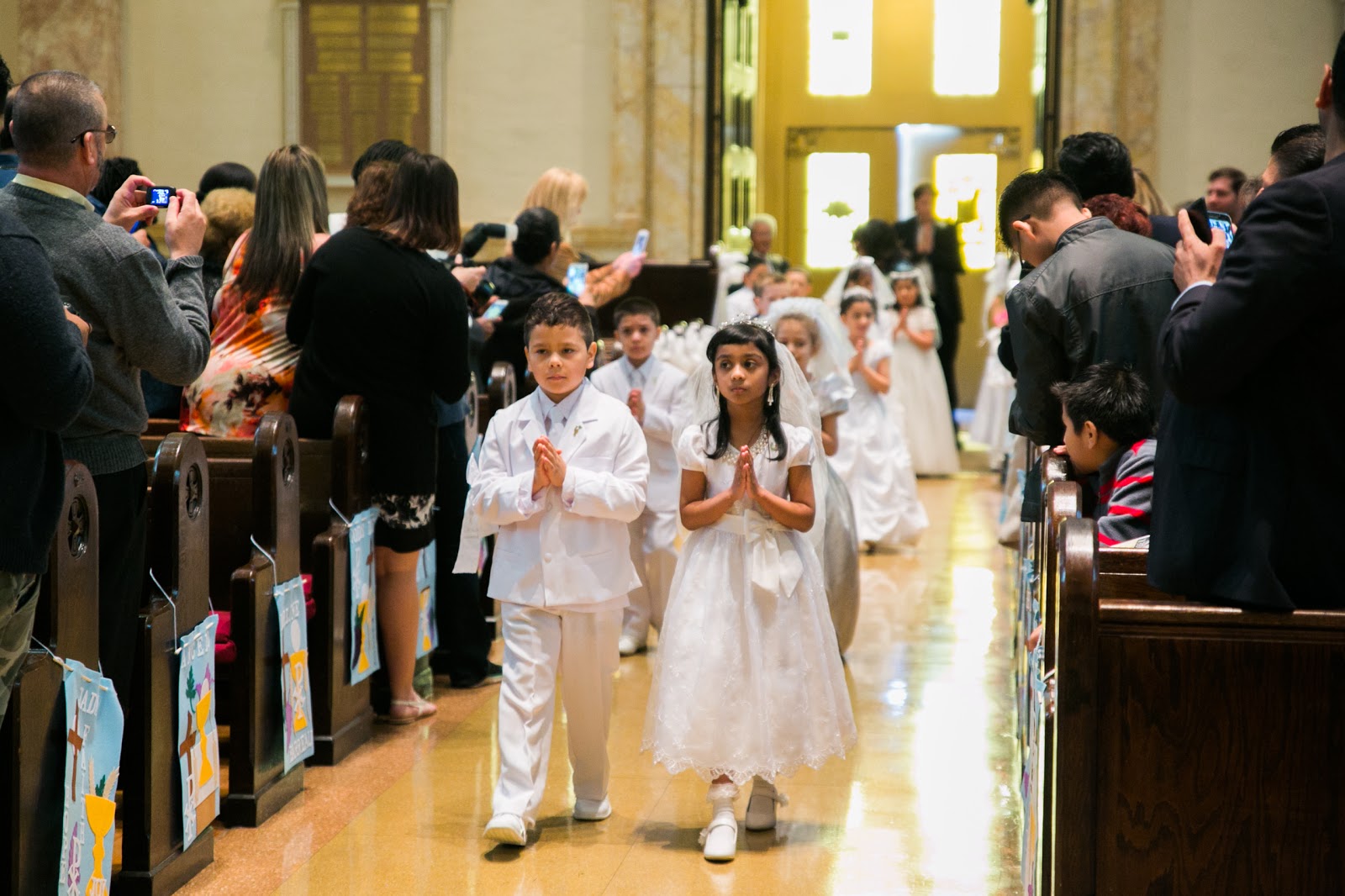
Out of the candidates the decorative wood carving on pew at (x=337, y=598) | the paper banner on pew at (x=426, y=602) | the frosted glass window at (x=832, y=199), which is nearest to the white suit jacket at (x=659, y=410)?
the paper banner on pew at (x=426, y=602)

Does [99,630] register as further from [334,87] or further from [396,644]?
[334,87]

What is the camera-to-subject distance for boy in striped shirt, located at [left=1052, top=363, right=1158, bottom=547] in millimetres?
4094

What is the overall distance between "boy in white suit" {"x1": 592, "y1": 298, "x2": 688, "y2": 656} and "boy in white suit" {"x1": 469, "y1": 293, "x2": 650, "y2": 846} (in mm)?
2120

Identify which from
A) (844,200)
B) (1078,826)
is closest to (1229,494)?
(1078,826)

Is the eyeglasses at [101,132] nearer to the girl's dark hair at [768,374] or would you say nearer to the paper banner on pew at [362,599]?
the girl's dark hair at [768,374]

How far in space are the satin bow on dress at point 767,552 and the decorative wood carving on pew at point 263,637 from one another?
4.42ft

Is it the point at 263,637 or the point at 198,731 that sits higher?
the point at 263,637

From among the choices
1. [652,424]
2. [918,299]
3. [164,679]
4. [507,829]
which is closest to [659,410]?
[652,424]

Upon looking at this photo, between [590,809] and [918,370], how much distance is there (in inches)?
360

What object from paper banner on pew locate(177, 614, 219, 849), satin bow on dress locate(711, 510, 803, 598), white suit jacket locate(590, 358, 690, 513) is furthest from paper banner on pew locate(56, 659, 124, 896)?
white suit jacket locate(590, 358, 690, 513)

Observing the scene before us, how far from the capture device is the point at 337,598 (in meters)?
5.44

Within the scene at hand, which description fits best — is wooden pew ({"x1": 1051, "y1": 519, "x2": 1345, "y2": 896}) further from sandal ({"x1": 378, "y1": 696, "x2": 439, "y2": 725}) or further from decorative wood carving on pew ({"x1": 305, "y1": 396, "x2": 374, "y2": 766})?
sandal ({"x1": 378, "y1": 696, "x2": 439, "y2": 725})

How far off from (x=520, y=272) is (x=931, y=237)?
869 cm

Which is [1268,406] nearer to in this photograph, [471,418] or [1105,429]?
[1105,429]
